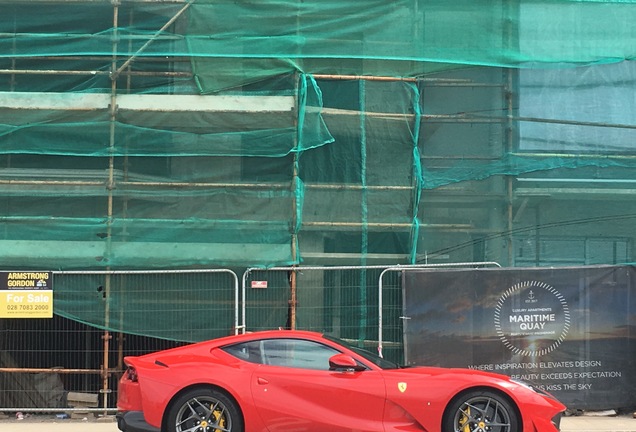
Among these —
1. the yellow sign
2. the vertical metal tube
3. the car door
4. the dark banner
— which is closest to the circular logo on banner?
the dark banner

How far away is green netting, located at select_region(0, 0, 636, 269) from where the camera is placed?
34.7 ft

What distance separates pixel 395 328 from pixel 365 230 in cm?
135

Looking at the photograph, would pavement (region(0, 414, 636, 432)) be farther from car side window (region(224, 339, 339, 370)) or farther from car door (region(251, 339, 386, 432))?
car door (region(251, 339, 386, 432))

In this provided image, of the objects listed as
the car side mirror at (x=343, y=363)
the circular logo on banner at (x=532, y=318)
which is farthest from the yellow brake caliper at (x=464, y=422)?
the circular logo on banner at (x=532, y=318)

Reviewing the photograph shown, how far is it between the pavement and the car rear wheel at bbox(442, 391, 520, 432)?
2063 millimetres

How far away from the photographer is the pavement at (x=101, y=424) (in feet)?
30.3

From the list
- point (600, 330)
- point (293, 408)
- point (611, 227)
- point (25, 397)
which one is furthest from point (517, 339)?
point (25, 397)

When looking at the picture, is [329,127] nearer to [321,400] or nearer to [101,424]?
[321,400]

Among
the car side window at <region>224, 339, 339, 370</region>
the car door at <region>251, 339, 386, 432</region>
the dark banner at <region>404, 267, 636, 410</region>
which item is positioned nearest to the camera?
the car door at <region>251, 339, 386, 432</region>

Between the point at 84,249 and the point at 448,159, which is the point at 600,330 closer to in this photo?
the point at 448,159

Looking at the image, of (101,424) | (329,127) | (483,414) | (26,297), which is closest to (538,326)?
(483,414)

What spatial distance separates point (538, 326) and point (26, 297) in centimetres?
652

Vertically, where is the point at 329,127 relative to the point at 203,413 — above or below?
above

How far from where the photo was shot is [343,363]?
7309 mm
